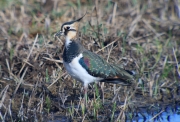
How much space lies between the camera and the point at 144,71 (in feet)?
27.3

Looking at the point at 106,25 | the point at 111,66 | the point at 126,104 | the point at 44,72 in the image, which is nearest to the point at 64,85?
the point at 44,72

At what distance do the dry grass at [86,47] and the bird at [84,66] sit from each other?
26 cm

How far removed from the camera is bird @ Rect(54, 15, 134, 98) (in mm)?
6870

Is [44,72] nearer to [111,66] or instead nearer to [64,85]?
[64,85]

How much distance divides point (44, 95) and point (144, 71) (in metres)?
1.86

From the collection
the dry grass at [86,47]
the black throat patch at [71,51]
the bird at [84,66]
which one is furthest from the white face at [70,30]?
the dry grass at [86,47]

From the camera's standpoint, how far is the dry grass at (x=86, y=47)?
7023mm

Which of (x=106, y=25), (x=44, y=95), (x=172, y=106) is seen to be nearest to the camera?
(x=44, y=95)

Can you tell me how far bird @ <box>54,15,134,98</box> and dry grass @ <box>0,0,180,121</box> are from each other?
261mm

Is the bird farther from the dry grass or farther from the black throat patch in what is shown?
the dry grass

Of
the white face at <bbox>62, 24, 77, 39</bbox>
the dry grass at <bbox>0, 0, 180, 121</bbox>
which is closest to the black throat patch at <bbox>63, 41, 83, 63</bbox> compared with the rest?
the white face at <bbox>62, 24, 77, 39</bbox>

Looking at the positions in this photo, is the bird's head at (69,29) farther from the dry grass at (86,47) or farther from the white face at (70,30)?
the dry grass at (86,47)

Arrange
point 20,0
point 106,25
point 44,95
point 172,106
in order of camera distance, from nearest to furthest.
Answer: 1. point 44,95
2. point 172,106
3. point 106,25
4. point 20,0

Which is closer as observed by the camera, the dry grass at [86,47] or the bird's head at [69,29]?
the dry grass at [86,47]
